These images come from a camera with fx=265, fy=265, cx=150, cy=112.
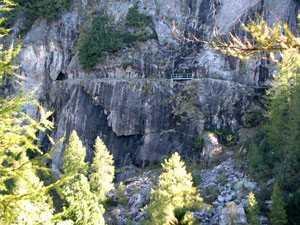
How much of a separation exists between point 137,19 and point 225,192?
73.9 ft

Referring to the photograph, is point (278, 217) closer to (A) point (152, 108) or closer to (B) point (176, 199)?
(B) point (176, 199)

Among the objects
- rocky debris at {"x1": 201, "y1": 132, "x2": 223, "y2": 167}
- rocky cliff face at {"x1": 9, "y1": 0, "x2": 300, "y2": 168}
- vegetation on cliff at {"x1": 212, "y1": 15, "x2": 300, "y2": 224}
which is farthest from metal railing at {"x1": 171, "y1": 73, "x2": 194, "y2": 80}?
vegetation on cliff at {"x1": 212, "y1": 15, "x2": 300, "y2": 224}

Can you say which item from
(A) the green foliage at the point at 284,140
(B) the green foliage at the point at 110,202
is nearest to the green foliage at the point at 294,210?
(A) the green foliage at the point at 284,140

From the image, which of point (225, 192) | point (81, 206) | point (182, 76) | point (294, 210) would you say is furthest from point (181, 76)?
point (81, 206)

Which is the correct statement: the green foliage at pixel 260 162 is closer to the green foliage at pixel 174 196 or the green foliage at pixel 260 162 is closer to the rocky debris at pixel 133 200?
the green foliage at pixel 174 196

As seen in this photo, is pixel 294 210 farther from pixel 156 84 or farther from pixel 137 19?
pixel 137 19

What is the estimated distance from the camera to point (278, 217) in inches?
502

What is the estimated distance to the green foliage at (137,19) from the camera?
31.5m

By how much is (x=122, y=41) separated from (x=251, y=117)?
16.7 metres

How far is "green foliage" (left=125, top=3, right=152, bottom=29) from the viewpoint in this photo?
3148 centimetres

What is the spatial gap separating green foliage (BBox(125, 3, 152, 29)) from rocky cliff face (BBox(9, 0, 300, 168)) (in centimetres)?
107

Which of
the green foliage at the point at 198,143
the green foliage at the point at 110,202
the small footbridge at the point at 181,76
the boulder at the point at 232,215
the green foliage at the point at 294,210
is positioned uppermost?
the small footbridge at the point at 181,76

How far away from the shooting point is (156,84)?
92.1ft

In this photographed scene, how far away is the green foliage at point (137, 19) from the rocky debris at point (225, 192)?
61.2 feet
